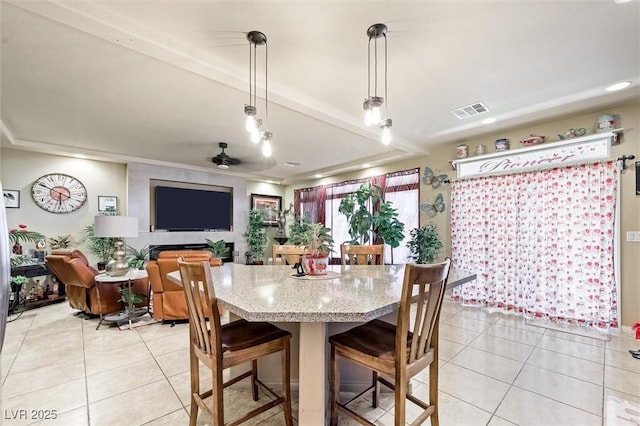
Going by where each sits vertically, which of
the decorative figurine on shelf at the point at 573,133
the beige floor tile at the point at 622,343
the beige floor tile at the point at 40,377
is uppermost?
the decorative figurine on shelf at the point at 573,133

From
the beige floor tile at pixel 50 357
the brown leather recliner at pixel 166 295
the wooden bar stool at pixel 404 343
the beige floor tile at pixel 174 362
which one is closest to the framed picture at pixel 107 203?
the brown leather recliner at pixel 166 295

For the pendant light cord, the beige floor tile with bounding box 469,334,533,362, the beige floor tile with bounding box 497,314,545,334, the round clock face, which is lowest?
the beige floor tile with bounding box 497,314,545,334

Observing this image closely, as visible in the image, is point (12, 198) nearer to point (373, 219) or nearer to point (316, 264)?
point (316, 264)

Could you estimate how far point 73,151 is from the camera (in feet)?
16.4

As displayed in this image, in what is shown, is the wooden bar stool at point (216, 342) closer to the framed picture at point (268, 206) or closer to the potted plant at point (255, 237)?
the potted plant at point (255, 237)

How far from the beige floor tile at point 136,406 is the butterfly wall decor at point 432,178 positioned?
179 inches

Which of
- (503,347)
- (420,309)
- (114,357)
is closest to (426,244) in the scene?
(503,347)

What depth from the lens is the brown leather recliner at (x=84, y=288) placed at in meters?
3.65

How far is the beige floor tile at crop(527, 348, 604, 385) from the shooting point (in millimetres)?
2494

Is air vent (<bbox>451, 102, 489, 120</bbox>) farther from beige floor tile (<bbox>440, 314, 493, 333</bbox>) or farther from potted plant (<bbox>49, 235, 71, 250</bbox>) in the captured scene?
potted plant (<bbox>49, 235, 71, 250</bbox>)

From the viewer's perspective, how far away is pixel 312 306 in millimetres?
1459

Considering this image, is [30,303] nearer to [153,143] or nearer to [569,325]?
[153,143]

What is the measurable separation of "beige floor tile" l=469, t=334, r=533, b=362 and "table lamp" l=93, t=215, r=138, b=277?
4.18 m

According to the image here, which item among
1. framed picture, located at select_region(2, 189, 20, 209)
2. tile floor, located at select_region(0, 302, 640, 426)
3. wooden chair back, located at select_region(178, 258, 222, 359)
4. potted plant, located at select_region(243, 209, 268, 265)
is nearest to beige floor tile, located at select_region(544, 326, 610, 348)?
tile floor, located at select_region(0, 302, 640, 426)
